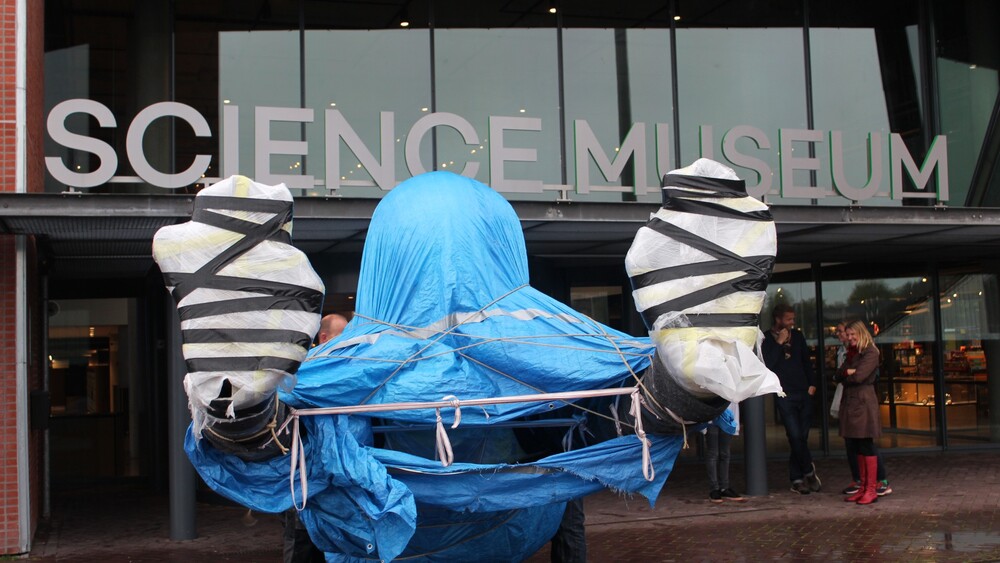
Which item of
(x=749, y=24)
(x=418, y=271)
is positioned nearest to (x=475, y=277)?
(x=418, y=271)

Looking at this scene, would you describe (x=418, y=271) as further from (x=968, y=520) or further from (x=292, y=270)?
(x=968, y=520)

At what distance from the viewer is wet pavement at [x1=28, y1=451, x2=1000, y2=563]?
343 inches

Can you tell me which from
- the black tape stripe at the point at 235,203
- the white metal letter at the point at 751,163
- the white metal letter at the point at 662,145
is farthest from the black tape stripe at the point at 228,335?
the white metal letter at the point at 751,163

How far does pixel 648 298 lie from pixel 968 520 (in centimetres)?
844

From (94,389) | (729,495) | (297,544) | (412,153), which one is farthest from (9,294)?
(729,495)

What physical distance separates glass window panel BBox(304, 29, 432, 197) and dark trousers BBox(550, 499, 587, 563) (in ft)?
24.3

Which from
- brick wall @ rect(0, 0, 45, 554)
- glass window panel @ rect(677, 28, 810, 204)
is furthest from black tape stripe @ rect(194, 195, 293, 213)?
glass window panel @ rect(677, 28, 810, 204)

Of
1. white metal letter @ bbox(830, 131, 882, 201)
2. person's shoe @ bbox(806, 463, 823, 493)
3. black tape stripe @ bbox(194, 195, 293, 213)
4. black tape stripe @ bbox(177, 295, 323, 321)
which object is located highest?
white metal letter @ bbox(830, 131, 882, 201)

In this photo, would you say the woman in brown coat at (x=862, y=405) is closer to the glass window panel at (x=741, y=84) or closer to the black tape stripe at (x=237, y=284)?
the glass window panel at (x=741, y=84)

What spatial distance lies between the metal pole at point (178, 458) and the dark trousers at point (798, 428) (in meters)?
6.38

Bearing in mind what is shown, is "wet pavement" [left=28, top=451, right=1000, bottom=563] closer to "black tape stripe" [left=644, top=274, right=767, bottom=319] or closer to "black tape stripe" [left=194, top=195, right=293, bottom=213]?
"black tape stripe" [left=644, top=274, right=767, bottom=319]

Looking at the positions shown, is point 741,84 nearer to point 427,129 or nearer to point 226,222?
point 427,129

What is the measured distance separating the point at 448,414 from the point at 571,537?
1.37 metres

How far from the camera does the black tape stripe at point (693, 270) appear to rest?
115 inches
